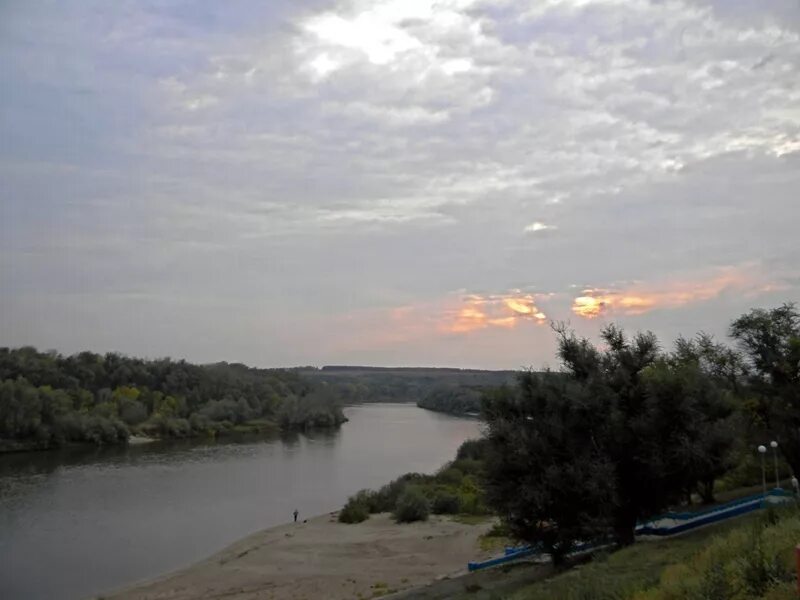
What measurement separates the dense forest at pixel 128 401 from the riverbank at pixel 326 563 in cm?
5066

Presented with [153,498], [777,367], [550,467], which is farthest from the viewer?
[153,498]

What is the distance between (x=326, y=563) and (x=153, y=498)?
20348mm

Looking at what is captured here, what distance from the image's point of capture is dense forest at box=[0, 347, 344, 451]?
7756cm

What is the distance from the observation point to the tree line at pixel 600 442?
19.9 metres

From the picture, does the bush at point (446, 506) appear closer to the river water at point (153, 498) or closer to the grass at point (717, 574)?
A: the river water at point (153, 498)

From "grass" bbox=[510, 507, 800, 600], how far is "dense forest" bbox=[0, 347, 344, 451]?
7463cm

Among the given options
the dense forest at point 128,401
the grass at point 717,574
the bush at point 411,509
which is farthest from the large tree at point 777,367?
the dense forest at point 128,401

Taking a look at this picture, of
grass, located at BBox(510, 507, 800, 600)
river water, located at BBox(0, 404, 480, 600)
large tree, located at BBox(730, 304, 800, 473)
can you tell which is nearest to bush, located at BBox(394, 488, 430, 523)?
river water, located at BBox(0, 404, 480, 600)

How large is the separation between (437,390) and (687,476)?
6643 inches

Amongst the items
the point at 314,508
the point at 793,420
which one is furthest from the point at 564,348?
the point at 314,508

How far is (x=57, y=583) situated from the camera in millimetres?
28516

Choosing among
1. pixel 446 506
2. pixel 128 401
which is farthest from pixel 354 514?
pixel 128 401

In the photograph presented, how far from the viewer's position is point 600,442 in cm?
2095

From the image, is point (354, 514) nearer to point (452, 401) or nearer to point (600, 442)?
point (600, 442)
